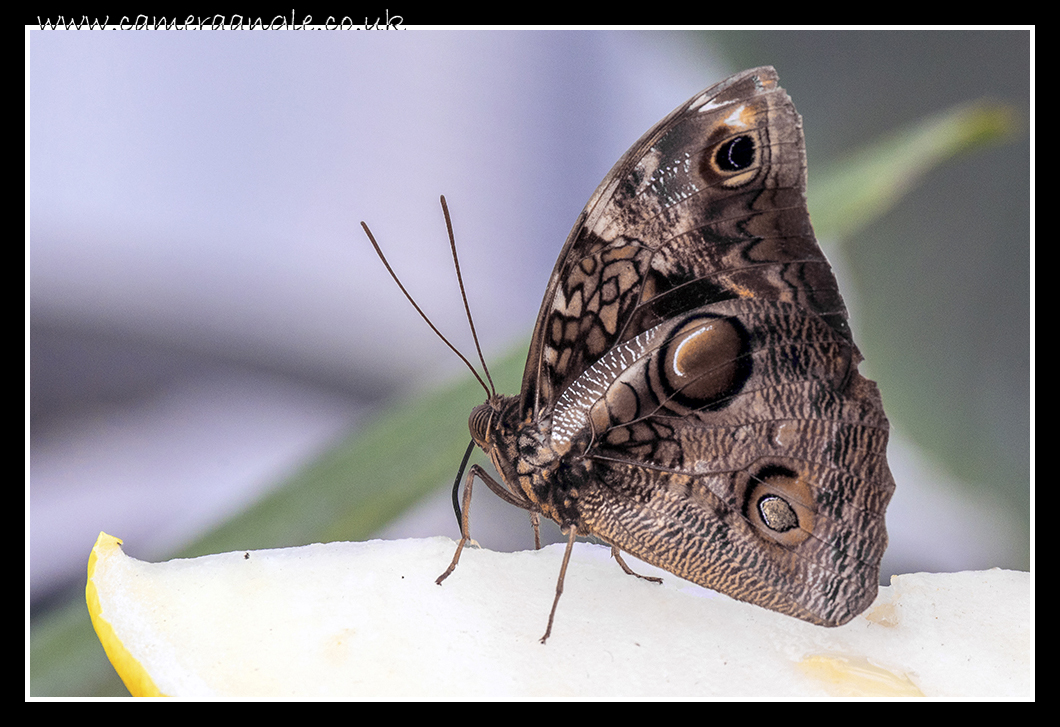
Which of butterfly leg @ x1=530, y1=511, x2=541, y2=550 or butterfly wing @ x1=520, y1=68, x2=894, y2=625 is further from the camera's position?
butterfly leg @ x1=530, y1=511, x2=541, y2=550

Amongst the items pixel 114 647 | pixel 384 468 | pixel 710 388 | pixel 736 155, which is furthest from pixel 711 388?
pixel 114 647

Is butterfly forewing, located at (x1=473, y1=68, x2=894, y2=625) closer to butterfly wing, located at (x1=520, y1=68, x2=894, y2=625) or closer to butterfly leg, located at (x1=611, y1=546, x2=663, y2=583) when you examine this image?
butterfly wing, located at (x1=520, y1=68, x2=894, y2=625)

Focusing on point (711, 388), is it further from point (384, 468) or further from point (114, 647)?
point (114, 647)

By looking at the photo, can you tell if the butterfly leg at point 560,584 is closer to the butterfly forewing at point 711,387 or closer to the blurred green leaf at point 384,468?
the butterfly forewing at point 711,387

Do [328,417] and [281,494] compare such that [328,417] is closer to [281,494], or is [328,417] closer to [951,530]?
[281,494]

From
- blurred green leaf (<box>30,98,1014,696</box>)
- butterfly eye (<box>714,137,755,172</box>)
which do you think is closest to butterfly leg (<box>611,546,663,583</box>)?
blurred green leaf (<box>30,98,1014,696</box>)
